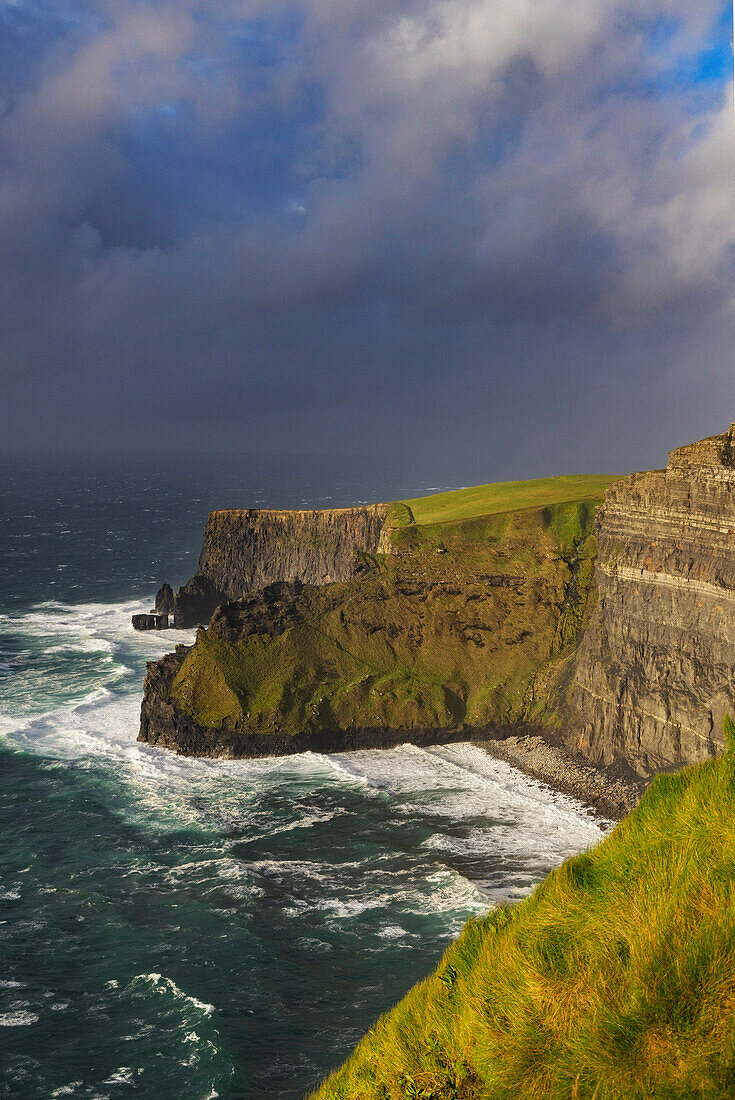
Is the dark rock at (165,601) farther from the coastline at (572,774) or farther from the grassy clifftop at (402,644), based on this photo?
the coastline at (572,774)

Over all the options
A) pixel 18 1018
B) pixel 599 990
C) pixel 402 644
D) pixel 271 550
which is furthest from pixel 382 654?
pixel 599 990

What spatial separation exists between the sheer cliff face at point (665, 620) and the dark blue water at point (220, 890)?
692 cm

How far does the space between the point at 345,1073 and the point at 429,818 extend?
35965 mm

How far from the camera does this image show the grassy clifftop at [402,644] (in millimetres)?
60750

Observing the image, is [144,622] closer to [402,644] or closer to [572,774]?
[402,644]

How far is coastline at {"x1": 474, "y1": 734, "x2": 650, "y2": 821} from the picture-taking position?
49603 mm

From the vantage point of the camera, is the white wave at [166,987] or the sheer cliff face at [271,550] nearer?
the white wave at [166,987]

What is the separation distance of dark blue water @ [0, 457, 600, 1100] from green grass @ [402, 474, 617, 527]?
38732mm

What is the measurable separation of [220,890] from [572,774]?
24906 millimetres

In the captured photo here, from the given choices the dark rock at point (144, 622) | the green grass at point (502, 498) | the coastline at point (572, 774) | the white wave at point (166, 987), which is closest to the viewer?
the white wave at point (166, 987)

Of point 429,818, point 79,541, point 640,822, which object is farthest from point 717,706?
point 79,541

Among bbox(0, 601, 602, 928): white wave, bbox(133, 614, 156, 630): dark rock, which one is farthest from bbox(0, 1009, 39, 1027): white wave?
bbox(133, 614, 156, 630): dark rock

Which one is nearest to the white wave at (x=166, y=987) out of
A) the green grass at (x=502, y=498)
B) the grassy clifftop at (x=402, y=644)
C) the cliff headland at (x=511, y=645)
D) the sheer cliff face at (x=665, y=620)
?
the cliff headland at (x=511, y=645)

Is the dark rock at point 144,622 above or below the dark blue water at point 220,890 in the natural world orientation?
above
